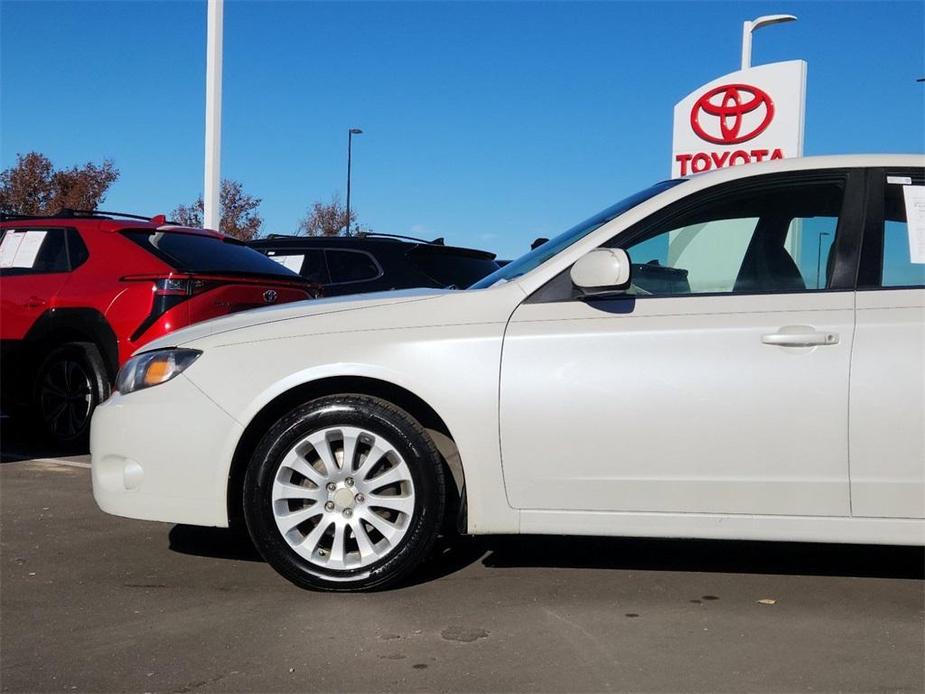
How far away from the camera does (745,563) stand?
4621 millimetres

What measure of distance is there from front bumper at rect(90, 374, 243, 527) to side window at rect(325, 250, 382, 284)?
5.03 meters

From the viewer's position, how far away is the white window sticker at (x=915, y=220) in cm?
400

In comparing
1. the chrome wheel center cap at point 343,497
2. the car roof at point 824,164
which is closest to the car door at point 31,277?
the chrome wheel center cap at point 343,497

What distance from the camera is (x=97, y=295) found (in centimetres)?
696

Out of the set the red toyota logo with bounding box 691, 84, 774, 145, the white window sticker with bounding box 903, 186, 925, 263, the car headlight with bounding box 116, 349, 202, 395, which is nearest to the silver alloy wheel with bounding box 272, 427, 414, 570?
the car headlight with bounding box 116, 349, 202, 395

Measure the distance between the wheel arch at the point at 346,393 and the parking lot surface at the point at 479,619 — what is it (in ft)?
1.24

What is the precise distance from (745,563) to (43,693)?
9.62 feet

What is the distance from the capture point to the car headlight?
4215mm

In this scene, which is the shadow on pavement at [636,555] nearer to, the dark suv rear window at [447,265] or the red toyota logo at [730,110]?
the dark suv rear window at [447,265]

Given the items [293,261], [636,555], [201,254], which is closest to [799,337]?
[636,555]

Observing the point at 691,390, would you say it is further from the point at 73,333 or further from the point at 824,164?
the point at 73,333

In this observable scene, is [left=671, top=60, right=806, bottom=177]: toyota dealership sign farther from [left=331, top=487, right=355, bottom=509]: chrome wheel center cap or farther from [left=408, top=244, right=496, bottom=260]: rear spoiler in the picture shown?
[left=331, top=487, right=355, bottom=509]: chrome wheel center cap

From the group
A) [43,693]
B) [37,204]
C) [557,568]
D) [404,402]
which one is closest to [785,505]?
[557,568]

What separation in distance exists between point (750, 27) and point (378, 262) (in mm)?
10074
